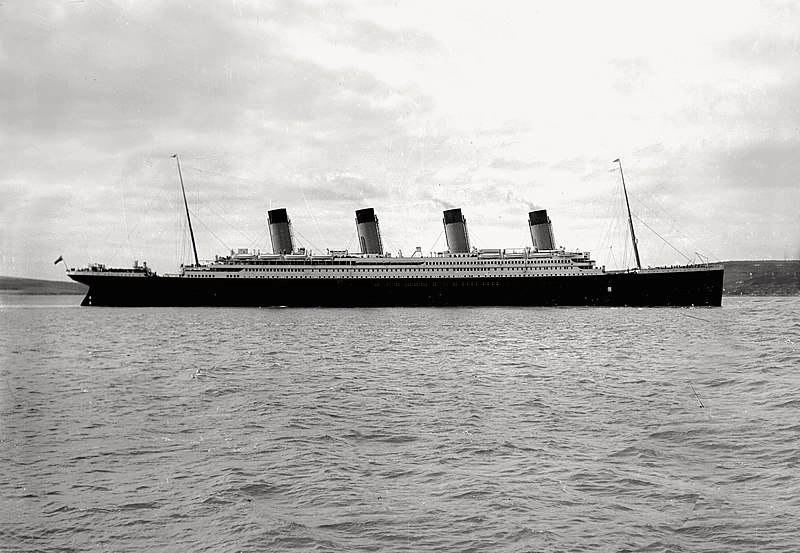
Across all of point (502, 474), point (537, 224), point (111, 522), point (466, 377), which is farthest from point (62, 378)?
point (537, 224)

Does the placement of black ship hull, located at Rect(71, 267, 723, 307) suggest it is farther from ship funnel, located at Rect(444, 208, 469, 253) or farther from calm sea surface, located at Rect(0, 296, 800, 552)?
calm sea surface, located at Rect(0, 296, 800, 552)

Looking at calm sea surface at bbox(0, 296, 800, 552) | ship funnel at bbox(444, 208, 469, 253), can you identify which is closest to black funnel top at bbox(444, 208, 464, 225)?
ship funnel at bbox(444, 208, 469, 253)

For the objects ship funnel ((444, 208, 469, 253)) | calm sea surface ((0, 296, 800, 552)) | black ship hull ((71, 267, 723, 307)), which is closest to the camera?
calm sea surface ((0, 296, 800, 552))

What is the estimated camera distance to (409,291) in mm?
61438

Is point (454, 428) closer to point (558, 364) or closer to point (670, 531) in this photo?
point (670, 531)

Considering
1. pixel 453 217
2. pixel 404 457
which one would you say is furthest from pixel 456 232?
pixel 404 457

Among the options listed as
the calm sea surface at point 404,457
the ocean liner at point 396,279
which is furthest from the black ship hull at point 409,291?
the calm sea surface at point 404,457

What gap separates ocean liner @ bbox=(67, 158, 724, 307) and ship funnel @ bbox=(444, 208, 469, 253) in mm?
98

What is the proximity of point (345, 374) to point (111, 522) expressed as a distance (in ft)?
31.2

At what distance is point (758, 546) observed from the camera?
17.7 ft

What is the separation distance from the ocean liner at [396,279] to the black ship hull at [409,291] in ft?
0.31

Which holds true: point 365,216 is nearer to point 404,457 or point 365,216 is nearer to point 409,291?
point 409,291

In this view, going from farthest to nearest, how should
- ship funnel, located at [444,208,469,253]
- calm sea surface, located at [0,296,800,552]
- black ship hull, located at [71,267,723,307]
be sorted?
ship funnel, located at [444,208,469,253] < black ship hull, located at [71,267,723,307] < calm sea surface, located at [0,296,800,552]

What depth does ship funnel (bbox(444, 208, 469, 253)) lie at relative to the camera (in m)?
63.3
